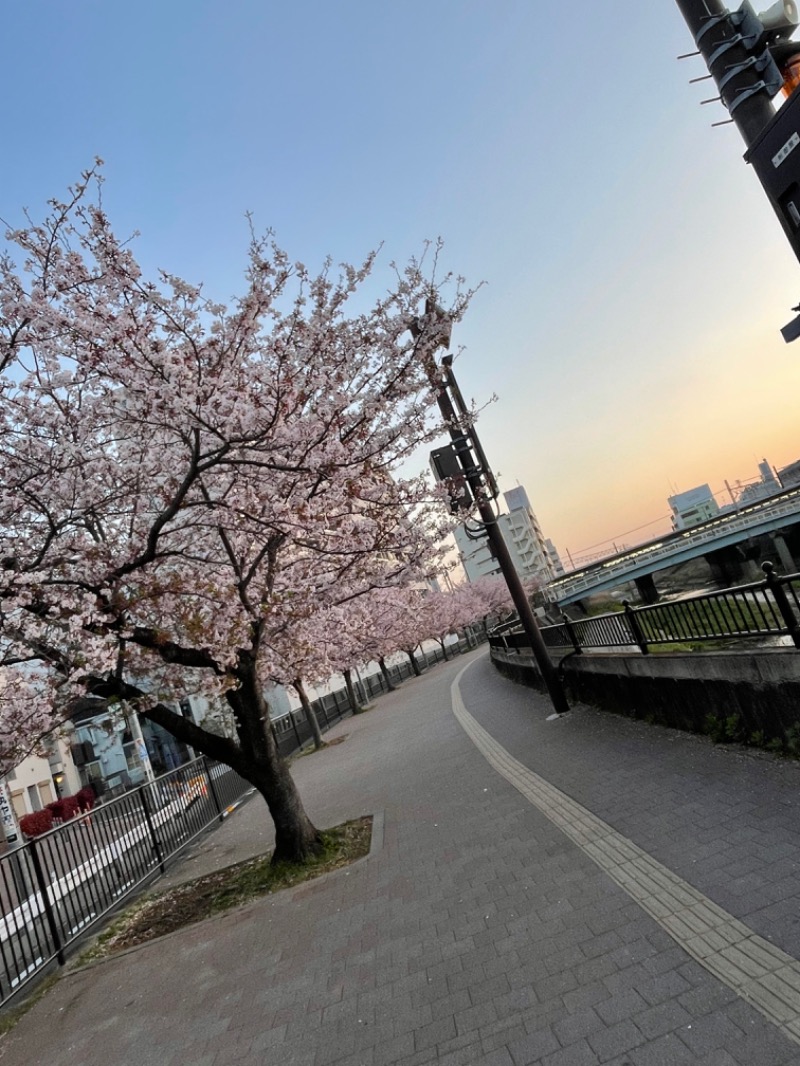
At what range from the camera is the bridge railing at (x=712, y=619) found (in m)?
5.70

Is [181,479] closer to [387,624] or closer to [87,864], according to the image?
[87,864]

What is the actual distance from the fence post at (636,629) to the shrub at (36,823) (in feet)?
102

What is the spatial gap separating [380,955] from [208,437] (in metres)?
4.71

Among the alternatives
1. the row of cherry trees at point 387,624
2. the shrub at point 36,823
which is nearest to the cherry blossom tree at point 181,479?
the row of cherry trees at point 387,624

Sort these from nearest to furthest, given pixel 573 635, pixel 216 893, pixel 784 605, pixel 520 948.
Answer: pixel 520 948 < pixel 784 605 < pixel 216 893 < pixel 573 635

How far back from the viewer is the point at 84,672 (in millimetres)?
6770

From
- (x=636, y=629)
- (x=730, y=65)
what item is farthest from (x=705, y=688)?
(x=730, y=65)

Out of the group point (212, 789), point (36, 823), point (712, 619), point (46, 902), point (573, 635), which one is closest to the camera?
point (46, 902)

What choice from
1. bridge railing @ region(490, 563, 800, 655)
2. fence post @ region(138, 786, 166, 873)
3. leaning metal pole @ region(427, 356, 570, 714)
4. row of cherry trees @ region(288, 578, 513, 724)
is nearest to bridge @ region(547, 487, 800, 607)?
row of cherry trees @ region(288, 578, 513, 724)

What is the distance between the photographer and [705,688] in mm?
6961

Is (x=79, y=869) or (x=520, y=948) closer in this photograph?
(x=520, y=948)

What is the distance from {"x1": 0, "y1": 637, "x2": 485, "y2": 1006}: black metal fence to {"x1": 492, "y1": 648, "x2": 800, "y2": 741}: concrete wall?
23.7ft

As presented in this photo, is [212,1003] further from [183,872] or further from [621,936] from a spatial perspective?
[183,872]

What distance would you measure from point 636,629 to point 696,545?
34.9m
